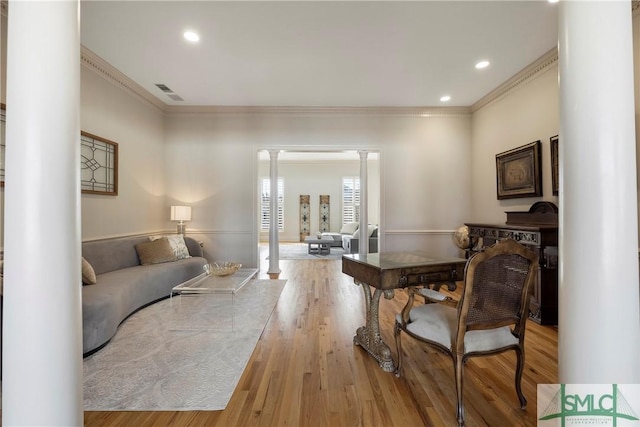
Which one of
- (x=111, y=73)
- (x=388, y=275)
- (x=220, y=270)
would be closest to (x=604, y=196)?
(x=388, y=275)

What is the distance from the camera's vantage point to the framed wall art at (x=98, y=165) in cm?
329

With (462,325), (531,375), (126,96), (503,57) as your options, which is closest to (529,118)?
(503,57)

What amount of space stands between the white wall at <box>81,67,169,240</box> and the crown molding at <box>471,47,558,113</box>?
5.61 metres

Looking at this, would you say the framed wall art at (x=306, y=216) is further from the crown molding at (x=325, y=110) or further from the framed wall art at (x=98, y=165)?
the framed wall art at (x=98, y=165)

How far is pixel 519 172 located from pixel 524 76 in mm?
1300

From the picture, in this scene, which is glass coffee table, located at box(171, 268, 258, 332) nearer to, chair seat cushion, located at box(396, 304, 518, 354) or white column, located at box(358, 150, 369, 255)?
chair seat cushion, located at box(396, 304, 518, 354)

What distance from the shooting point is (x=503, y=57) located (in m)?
3.35

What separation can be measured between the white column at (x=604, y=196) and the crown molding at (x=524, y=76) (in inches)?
126

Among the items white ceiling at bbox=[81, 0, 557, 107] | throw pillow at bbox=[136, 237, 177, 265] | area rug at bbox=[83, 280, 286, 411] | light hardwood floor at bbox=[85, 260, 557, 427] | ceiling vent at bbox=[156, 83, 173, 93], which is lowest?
light hardwood floor at bbox=[85, 260, 557, 427]

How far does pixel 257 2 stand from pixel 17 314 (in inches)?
110

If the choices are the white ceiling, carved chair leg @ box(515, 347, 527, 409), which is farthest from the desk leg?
the white ceiling

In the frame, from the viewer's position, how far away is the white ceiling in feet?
8.32

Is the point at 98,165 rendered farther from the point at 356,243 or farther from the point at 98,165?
the point at 356,243

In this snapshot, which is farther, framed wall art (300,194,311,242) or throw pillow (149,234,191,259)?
framed wall art (300,194,311,242)
